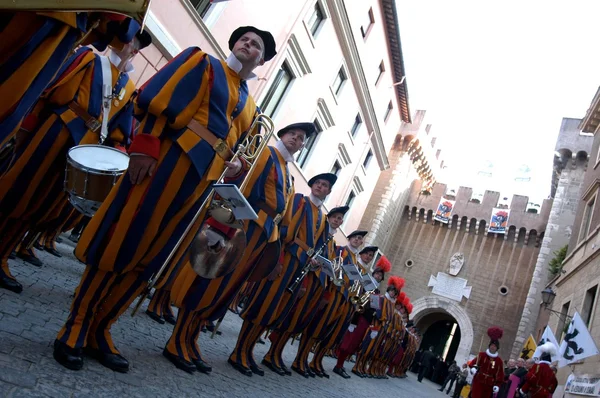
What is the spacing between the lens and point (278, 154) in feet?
14.2

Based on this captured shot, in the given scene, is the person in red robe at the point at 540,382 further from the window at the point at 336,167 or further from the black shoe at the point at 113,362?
the window at the point at 336,167

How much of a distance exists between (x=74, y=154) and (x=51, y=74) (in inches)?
33.2

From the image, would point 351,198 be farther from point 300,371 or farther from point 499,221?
point 300,371

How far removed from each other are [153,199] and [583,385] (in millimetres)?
12080

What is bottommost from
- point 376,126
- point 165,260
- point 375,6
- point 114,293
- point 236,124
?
point 114,293

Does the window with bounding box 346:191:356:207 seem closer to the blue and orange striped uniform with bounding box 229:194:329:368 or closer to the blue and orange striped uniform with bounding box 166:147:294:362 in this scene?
the blue and orange striped uniform with bounding box 229:194:329:368

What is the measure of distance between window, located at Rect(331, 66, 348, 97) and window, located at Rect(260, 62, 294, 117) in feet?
11.8

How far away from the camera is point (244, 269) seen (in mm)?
3980

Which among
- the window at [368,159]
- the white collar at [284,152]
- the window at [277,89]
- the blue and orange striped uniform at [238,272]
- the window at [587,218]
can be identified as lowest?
the blue and orange striped uniform at [238,272]

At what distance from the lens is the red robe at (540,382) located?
29.2ft

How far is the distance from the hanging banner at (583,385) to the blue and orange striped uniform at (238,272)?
9.67m

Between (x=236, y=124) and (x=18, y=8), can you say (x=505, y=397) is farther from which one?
(x=18, y=8)

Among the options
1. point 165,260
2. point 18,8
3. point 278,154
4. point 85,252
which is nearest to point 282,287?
point 278,154

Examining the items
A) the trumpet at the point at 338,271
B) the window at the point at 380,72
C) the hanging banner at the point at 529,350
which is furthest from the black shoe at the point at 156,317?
the window at the point at 380,72
